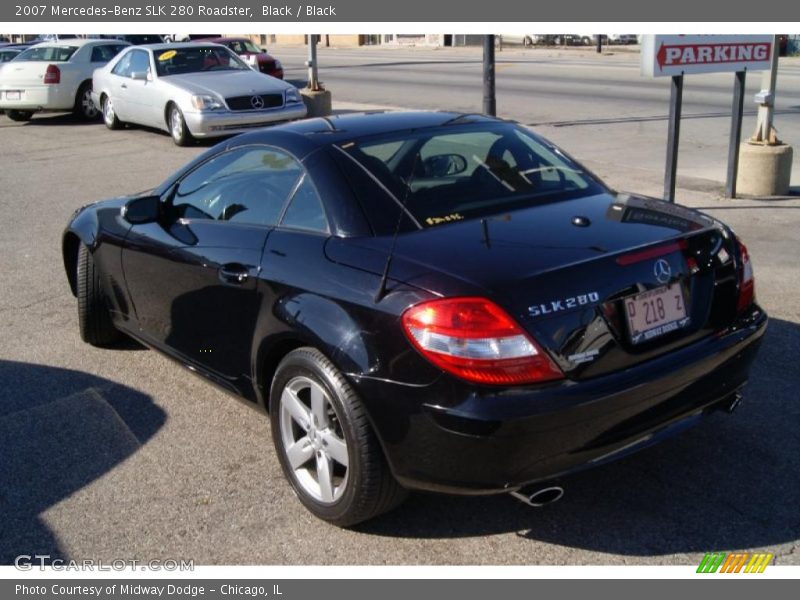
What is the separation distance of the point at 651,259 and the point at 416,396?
1.06 metres

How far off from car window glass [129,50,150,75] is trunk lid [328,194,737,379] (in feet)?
42.5

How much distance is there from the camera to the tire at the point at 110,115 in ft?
55.5

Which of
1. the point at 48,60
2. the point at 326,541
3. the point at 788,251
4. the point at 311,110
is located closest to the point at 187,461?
the point at 326,541

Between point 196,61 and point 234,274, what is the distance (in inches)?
483

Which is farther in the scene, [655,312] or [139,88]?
[139,88]

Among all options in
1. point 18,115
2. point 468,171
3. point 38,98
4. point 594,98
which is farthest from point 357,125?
point 18,115

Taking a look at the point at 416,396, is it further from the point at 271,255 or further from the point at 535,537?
the point at 271,255

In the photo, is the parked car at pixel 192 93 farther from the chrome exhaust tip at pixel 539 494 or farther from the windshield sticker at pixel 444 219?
the chrome exhaust tip at pixel 539 494

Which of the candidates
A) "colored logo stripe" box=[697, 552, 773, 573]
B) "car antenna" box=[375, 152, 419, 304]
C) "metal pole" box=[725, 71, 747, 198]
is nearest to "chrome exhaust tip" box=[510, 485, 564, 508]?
"colored logo stripe" box=[697, 552, 773, 573]

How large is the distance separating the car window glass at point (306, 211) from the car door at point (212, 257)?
7cm

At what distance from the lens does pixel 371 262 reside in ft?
11.6

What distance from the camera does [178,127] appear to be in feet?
47.6

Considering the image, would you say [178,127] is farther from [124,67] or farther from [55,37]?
[55,37]

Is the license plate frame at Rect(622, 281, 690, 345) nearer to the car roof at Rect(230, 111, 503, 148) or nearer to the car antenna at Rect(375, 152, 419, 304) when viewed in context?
the car antenna at Rect(375, 152, 419, 304)
